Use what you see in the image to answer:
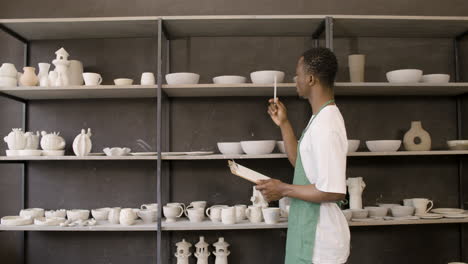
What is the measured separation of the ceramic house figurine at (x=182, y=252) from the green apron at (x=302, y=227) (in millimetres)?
922

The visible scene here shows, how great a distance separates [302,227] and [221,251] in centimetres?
101

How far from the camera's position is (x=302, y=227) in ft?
5.96

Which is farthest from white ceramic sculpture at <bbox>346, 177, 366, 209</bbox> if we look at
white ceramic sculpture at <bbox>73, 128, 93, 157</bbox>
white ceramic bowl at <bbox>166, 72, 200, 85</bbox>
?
white ceramic sculpture at <bbox>73, 128, 93, 157</bbox>

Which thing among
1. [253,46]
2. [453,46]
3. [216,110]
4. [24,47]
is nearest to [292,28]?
[253,46]

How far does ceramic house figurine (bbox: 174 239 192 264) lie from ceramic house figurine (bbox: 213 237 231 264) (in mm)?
187

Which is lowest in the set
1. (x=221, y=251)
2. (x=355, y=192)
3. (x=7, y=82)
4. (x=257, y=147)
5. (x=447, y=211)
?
(x=221, y=251)

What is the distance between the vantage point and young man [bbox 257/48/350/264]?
167cm

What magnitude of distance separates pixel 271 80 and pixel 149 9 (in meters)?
1.18

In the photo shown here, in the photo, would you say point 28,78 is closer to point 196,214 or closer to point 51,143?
point 51,143

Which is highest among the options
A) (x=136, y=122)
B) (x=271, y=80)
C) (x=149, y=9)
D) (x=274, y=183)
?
(x=149, y=9)

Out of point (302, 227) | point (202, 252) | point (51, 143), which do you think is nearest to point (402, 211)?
point (302, 227)

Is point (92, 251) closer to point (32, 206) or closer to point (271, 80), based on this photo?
point (32, 206)

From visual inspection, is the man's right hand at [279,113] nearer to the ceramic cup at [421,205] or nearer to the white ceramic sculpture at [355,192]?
the white ceramic sculpture at [355,192]

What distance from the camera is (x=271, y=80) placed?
2553 millimetres
